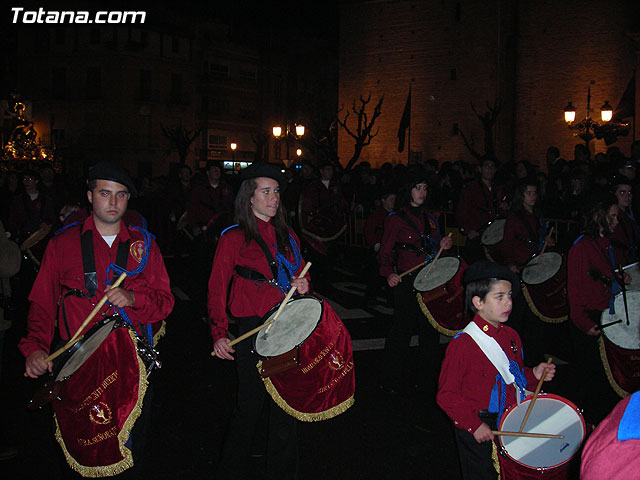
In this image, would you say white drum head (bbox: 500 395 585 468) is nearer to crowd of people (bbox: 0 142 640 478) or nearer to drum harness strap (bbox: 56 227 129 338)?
crowd of people (bbox: 0 142 640 478)

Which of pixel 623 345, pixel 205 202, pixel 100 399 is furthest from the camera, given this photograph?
pixel 205 202

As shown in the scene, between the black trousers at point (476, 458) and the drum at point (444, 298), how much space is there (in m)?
2.20

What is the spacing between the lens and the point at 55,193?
12.4 m

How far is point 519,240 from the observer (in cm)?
705

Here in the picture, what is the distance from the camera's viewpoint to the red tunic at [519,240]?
6.99m

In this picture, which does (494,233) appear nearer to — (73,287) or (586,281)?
(586,281)

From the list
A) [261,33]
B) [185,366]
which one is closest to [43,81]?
[261,33]

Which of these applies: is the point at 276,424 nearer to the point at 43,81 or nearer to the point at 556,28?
the point at 556,28

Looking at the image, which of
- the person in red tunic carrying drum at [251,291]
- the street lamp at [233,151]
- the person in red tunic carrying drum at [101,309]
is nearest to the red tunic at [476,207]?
the person in red tunic carrying drum at [251,291]

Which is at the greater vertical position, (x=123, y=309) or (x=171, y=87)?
(x=171, y=87)

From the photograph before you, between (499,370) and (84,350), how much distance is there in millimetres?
2125

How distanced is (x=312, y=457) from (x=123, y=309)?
2.00 metres

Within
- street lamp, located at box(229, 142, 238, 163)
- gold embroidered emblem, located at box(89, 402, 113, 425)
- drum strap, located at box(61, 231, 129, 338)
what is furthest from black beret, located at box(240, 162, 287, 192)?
street lamp, located at box(229, 142, 238, 163)

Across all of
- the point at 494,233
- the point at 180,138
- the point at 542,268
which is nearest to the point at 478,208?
the point at 494,233
